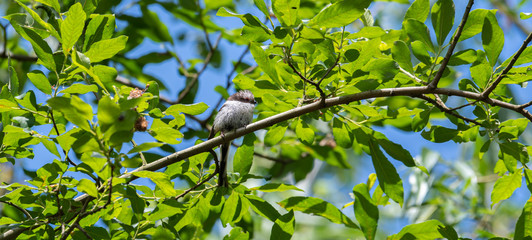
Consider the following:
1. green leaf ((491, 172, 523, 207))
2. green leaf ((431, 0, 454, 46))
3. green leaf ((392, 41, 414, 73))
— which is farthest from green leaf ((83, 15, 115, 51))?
green leaf ((491, 172, 523, 207))

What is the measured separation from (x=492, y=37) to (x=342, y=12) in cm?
84

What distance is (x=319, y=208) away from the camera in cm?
288

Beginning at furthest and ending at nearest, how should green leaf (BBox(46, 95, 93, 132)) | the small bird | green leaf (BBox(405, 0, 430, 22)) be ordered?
the small bird
green leaf (BBox(405, 0, 430, 22))
green leaf (BBox(46, 95, 93, 132))

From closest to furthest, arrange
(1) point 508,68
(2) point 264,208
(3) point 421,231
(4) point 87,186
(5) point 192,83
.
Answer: (4) point 87,186
(1) point 508,68
(3) point 421,231
(2) point 264,208
(5) point 192,83

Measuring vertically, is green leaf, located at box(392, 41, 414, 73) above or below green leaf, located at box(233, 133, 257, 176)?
Answer: above

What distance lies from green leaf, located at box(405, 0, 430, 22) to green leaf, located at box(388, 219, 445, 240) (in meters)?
1.10

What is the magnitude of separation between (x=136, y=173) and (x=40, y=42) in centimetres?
86

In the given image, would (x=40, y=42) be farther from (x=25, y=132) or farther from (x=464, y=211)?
(x=464, y=211)

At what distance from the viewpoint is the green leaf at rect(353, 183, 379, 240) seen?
277cm

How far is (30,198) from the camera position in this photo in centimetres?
264

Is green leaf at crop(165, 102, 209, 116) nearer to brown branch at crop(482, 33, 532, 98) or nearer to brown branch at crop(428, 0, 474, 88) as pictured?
brown branch at crop(428, 0, 474, 88)

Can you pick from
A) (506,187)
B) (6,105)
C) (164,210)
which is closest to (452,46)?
(506,187)

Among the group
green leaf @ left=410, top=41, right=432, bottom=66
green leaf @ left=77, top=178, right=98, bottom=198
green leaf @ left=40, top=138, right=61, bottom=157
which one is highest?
green leaf @ left=410, top=41, right=432, bottom=66

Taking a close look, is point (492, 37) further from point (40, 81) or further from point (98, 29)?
point (40, 81)
